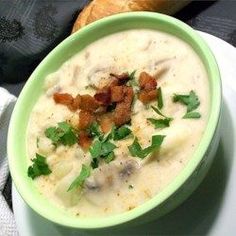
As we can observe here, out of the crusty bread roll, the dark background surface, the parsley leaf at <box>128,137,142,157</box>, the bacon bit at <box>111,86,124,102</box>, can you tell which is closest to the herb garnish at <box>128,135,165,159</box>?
the parsley leaf at <box>128,137,142,157</box>

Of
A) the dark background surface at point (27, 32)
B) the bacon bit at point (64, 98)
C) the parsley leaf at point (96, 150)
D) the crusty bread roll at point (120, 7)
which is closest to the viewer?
the parsley leaf at point (96, 150)

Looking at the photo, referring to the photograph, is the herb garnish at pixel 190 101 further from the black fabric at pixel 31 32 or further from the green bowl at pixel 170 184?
the black fabric at pixel 31 32

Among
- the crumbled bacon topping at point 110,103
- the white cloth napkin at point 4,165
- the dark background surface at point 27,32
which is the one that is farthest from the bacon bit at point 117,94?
the dark background surface at point 27,32

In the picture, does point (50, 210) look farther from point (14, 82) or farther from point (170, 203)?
point (14, 82)

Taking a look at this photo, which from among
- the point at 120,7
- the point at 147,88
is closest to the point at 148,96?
the point at 147,88

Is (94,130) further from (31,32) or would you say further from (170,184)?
(31,32)

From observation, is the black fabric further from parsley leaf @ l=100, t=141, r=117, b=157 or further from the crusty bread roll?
parsley leaf @ l=100, t=141, r=117, b=157
